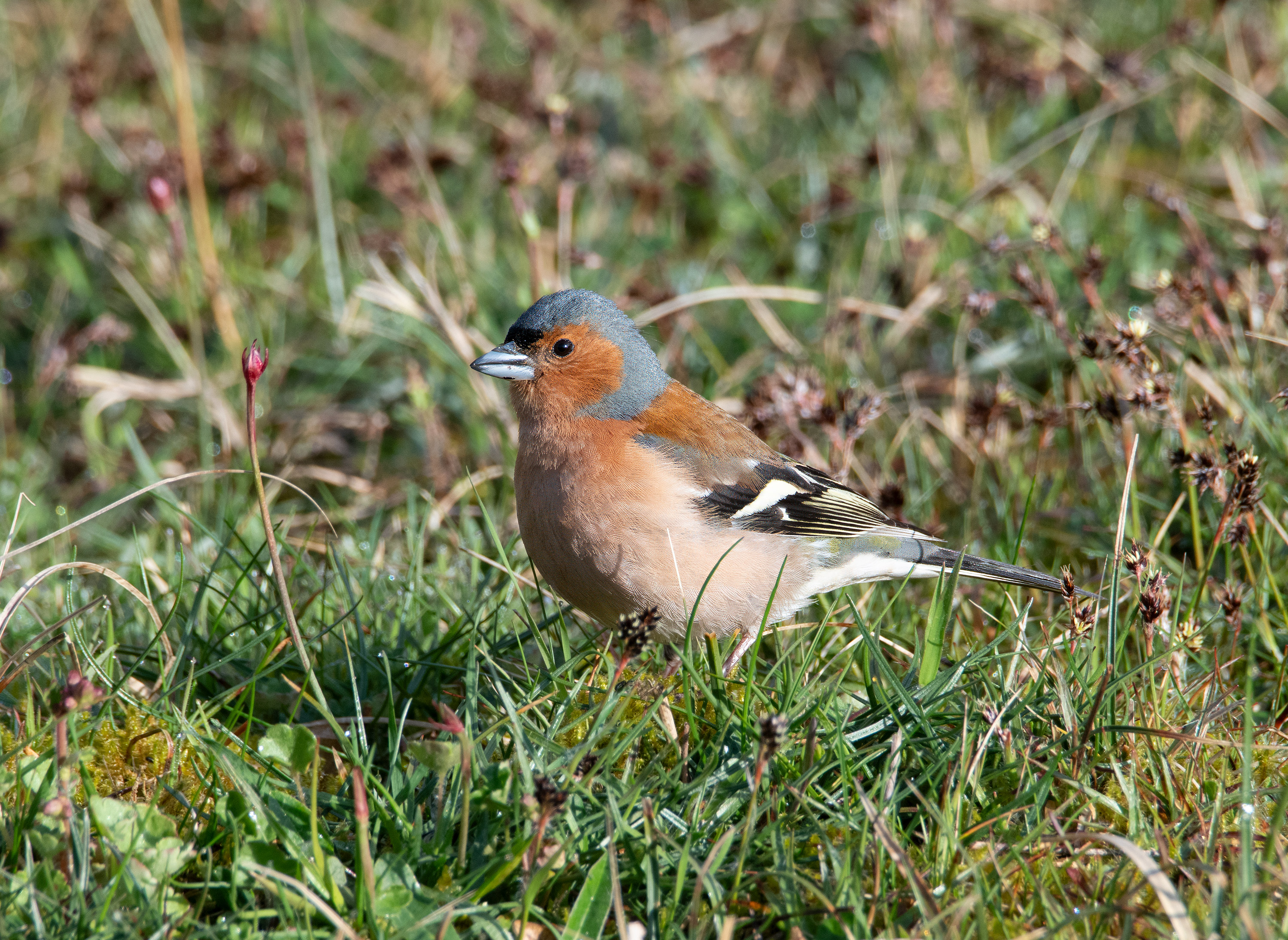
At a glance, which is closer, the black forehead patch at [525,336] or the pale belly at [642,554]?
the pale belly at [642,554]

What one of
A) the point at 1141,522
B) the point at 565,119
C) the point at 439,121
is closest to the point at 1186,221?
the point at 1141,522

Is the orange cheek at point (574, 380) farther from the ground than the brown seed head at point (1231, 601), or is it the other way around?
the orange cheek at point (574, 380)

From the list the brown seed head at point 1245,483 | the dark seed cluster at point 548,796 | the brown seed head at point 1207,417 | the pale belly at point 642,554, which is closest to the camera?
the dark seed cluster at point 548,796

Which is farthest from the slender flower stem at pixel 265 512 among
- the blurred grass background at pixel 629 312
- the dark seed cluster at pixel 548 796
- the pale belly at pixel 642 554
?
the pale belly at pixel 642 554

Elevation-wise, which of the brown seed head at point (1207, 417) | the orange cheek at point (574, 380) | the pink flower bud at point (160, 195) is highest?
the pink flower bud at point (160, 195)

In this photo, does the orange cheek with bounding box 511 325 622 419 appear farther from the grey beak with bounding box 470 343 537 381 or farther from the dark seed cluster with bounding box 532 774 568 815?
the dark seed cluster with bounding box 532 774 568 815

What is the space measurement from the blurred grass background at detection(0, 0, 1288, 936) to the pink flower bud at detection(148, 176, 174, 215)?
18 millimetres

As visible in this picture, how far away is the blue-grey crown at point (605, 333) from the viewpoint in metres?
4.12

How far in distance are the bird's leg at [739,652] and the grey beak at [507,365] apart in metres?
1.14

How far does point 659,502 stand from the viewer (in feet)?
12.3

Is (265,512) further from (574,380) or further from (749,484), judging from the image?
(749,484)

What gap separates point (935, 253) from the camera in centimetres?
Result: 582

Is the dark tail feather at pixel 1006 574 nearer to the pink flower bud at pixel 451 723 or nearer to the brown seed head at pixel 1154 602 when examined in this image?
the brown seed head at pixel 1154 602

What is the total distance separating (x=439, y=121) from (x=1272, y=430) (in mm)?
5162
